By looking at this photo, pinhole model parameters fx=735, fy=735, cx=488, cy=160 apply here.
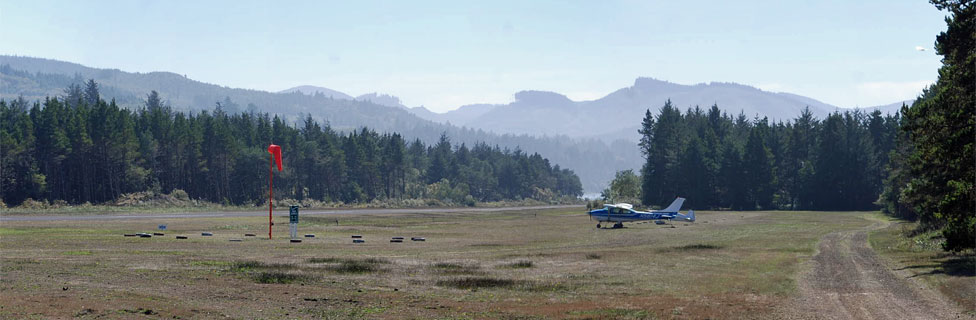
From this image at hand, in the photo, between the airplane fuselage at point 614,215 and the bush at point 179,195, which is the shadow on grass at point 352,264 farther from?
the bush at point 179,195

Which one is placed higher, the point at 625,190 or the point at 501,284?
the point at 625,190

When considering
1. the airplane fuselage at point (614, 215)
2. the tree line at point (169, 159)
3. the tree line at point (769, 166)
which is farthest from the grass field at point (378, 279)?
the tree line at point (769, 166)

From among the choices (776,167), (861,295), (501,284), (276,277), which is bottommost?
(861,295)

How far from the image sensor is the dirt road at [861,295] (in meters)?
21.2

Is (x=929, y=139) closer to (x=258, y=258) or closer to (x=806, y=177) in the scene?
(x=258, y=258)

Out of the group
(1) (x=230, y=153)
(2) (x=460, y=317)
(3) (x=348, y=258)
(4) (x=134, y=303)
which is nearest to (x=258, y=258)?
(3) (x=348, y=258)

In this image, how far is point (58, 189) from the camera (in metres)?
112

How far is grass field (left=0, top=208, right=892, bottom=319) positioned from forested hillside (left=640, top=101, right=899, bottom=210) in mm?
104278

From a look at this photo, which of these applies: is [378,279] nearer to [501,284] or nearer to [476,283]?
[476,283]

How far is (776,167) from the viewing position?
146m

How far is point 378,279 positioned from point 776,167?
5254 inches

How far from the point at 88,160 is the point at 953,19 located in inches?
4525

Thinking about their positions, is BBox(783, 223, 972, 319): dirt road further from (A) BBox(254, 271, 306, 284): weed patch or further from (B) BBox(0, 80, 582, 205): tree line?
(B) BBox(0, 80, 582, 205): tree line

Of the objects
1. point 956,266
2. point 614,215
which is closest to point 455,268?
point 956,266
